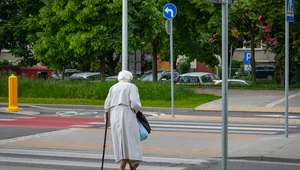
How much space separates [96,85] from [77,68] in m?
33.6

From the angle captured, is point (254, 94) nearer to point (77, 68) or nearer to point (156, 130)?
point (156, 130)

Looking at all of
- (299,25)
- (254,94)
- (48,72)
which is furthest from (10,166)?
(48,72)

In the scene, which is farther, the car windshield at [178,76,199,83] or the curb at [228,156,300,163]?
the car windshield at [178,76,199,83]

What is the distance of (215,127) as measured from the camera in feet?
61.6

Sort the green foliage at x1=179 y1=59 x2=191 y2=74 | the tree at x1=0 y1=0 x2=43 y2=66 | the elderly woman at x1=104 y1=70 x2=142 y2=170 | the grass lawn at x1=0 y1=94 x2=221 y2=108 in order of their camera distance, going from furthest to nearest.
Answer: the green foliage at x1=179 y1=59 x2=191 y2=74
the tree at x1=0 y1=0 x2=43 y2=66
the grass lawn at x1=0 y1=94 x2=221 y2=108
the elderly woman at x1=104 y1=70 x2=142 y2=170

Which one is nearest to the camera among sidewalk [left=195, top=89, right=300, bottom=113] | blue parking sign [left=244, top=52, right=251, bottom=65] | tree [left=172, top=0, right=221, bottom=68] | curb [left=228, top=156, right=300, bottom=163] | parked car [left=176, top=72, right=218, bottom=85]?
curb [left=228, top=156, right=300, bottom=163]

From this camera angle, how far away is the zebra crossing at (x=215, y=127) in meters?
17.6

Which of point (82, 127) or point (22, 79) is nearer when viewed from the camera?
point (82, 127)

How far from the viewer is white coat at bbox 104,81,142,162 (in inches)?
376

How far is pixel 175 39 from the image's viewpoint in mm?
39562

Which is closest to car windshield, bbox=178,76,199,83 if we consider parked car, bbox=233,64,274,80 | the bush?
the bush

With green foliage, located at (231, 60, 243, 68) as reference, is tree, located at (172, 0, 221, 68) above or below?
above

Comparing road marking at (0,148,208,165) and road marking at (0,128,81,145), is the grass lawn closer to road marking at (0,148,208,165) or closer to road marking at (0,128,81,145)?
road marking at (0,128,81,145)

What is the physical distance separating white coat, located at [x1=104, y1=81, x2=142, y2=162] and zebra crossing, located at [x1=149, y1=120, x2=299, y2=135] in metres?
8.00
